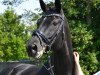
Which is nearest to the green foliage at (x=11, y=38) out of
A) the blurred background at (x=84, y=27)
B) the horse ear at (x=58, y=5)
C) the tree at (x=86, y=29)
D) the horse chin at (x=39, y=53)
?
the blurred background at (x=84, y=27)

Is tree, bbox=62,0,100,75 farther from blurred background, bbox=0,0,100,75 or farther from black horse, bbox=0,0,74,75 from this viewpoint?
black horse, bbox=0,0,74,75

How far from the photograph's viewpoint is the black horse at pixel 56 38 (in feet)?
18.9

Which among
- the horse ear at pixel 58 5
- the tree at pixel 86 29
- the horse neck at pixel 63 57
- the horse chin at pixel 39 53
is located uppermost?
the horse ear at pixel 58 5

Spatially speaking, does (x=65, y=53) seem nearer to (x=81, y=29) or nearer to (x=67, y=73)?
(x=67, y=73)

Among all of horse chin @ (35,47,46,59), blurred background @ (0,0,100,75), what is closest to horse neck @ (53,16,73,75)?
horse chin @ (35,47,46,59)

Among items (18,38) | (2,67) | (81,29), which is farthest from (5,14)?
(2,67)

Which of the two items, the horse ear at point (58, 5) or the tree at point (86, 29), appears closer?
the horse ear at point (58, 5)

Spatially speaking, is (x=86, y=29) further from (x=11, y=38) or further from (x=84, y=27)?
(x=11, y=38)

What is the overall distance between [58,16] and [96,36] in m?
16.2

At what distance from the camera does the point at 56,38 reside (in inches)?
232

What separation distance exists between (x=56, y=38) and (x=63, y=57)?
33cm

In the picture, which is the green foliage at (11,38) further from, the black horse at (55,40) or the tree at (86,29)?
the black horse at (55,40)

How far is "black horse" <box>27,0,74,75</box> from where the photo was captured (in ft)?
18.9

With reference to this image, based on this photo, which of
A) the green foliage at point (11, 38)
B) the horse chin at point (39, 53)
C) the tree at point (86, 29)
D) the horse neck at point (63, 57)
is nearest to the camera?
A: the horse chin at point (39, 53)
